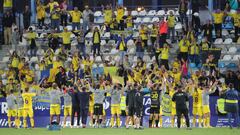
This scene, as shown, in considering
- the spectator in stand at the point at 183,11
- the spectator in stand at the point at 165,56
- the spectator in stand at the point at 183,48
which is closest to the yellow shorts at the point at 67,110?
the spectator in stand at the point at 165,56

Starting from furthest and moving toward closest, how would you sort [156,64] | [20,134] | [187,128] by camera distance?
[156,64] < [187,128] < [20,134]

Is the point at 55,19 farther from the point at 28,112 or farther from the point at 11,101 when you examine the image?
the point at 28,112

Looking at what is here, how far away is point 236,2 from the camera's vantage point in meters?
40.5

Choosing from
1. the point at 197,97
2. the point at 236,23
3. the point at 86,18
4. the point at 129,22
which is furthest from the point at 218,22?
the point at 197,97

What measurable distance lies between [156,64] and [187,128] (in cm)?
616

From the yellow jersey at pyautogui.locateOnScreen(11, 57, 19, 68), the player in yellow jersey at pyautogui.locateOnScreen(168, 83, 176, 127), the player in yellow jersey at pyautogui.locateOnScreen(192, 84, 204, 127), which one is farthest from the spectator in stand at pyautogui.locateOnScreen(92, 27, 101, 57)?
the player in yellow jersey at pyautogui.locateOnScreen(192, 84, 204, 127)

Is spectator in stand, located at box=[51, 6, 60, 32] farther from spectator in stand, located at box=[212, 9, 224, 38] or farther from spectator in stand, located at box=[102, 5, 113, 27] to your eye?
spectator in stand, located at box=[212, 9, 224, 38]

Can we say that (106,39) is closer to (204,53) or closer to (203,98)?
(204,53)

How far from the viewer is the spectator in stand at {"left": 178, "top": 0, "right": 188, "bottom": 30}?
3897 cm

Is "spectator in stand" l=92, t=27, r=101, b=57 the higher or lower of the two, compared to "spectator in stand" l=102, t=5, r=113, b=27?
lower

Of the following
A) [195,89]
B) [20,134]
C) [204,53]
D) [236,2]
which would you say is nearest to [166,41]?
[204,53]

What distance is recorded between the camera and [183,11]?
128 ft

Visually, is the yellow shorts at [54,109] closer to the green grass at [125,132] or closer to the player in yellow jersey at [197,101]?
the green grass at [125,132]

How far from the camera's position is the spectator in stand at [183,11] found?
Answer: 128 feet
